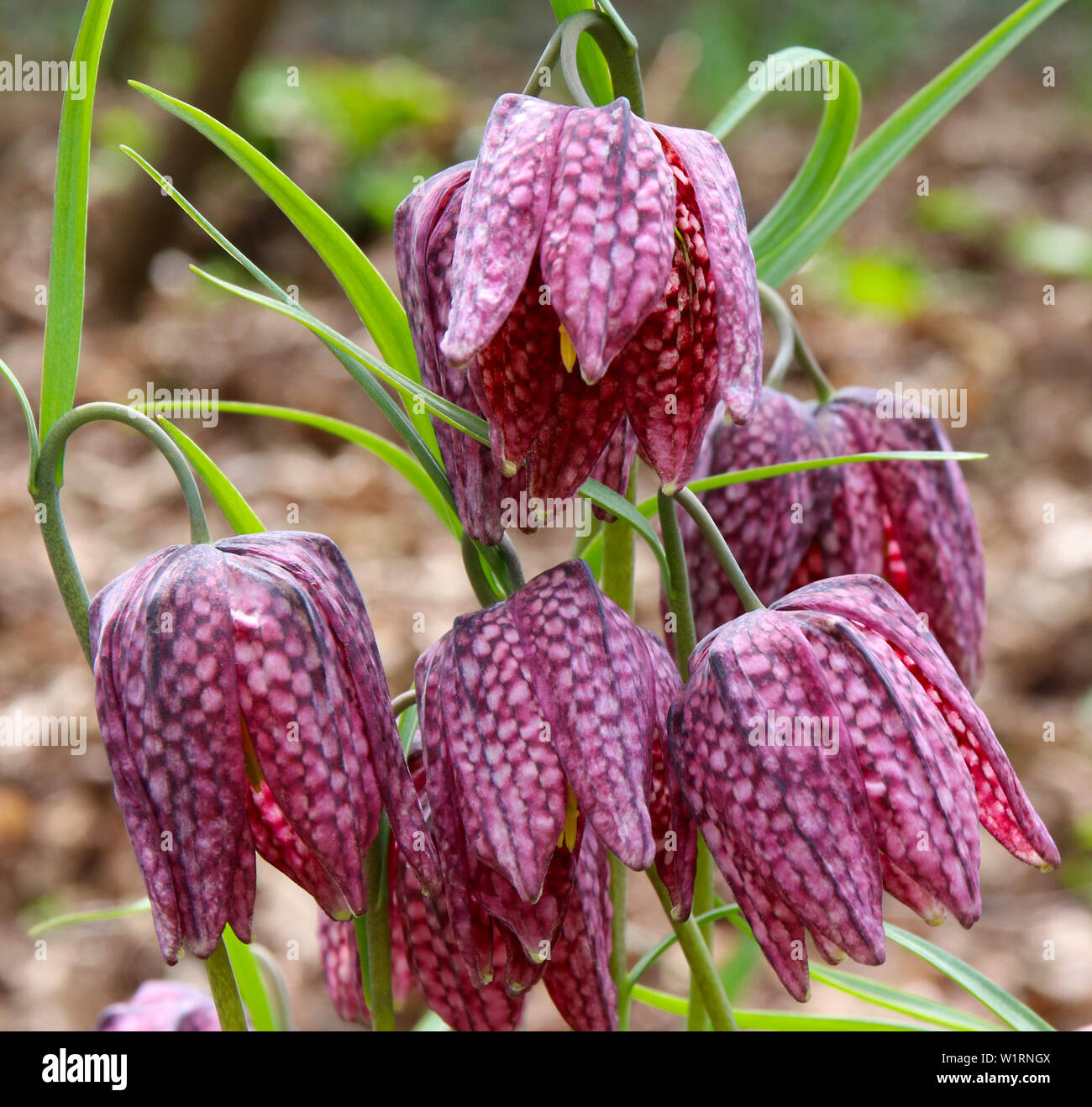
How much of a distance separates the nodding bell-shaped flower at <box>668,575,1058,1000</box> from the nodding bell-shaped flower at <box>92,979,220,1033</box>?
53 centimetres

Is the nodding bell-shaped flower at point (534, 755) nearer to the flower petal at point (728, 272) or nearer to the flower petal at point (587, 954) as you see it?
the flower petal at point (587, 954)

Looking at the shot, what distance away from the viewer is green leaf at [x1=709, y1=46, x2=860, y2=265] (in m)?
0.90

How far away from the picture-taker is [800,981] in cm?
67

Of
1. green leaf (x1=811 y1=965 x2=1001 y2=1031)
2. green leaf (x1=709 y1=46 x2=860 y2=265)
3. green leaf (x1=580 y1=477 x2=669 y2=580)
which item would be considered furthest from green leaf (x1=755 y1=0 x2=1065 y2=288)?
green leaf (x1=811 y1=965 x2=1001 y2=1031)

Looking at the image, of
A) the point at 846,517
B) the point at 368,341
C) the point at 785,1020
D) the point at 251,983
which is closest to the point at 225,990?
the point at 251,983

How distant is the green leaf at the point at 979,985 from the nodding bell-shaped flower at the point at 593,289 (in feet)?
1.36

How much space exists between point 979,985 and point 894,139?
2.00ft

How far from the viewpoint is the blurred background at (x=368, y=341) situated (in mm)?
1978

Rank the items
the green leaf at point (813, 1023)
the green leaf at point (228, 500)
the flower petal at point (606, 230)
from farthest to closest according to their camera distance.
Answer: the green leaf at point (813, 1023) < the green leaf at point (228, 500) < the flower petal at point (606, 230)

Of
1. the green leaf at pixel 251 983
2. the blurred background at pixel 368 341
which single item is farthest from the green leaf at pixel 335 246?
the blurred background at pixel 368 341

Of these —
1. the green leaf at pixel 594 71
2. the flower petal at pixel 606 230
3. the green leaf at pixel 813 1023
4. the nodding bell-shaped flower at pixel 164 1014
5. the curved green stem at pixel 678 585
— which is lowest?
the green leaf at pixel 813 1023

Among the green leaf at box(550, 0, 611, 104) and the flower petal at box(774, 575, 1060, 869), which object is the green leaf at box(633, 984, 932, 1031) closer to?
the flower petal at box(774, 575, 1060, 869)

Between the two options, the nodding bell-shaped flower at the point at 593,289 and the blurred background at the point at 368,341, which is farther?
the blurred background at the point at 368,341

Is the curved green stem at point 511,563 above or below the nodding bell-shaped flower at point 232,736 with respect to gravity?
above
